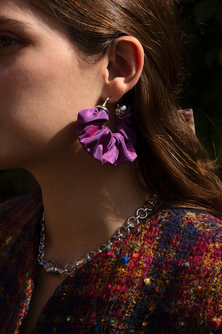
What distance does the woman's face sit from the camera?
3.72 ft

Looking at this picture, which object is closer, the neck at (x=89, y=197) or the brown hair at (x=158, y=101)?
the brown hair at (x=158, y=101)

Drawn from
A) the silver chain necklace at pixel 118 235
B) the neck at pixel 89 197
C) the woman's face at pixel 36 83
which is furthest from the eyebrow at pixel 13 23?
the silver chain necklace at pixel 118 235

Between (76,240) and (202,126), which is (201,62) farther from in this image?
(76,240)

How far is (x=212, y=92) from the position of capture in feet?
6.07

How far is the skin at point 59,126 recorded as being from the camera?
3.76 feet

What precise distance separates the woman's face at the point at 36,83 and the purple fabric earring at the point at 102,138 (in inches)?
2.6

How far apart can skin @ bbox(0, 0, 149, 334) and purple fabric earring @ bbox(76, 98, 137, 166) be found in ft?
0.21

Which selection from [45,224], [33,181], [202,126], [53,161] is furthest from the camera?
[33,181]

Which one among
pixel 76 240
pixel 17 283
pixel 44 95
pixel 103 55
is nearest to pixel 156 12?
pixel 103 55

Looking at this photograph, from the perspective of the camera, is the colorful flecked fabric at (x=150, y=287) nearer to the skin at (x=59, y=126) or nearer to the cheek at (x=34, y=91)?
the skin at (x=59, y=126)

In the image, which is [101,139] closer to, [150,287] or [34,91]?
[34,91]

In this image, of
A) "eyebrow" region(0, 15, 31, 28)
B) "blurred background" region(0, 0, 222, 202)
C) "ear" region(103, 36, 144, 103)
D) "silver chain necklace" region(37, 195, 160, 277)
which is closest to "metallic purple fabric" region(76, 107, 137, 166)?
"ear" region(103, 36, 144, 103)

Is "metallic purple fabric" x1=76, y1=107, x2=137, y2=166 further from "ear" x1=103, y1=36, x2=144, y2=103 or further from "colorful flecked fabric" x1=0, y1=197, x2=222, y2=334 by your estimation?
"colorful flecked fabric" x1=0, y1=197, x2=222, y2=334

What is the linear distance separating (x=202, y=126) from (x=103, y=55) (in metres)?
0.80
